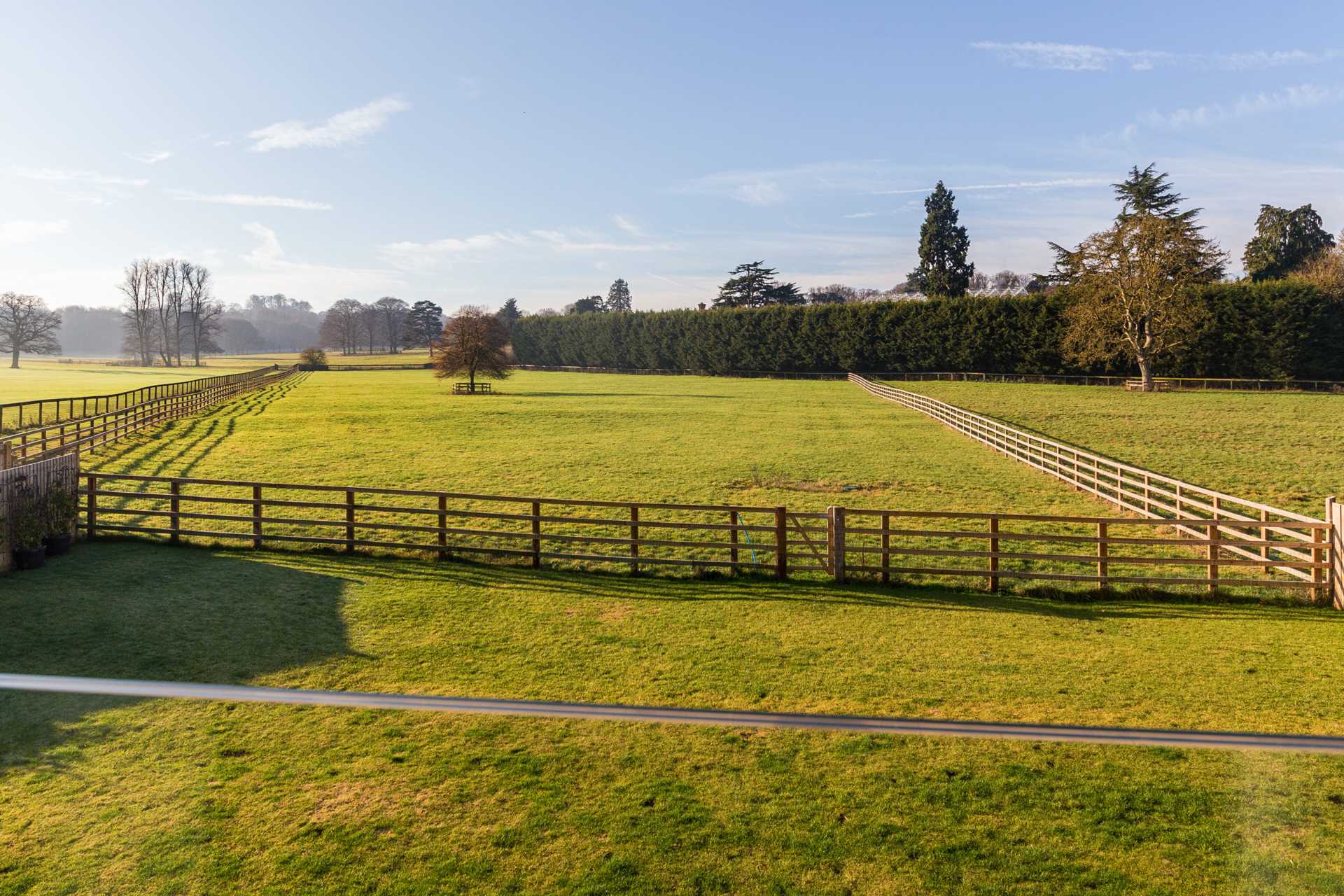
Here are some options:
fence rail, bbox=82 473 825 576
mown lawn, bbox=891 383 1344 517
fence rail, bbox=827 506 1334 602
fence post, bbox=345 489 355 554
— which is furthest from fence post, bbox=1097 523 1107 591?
fence post, bbox=345 489 355 554

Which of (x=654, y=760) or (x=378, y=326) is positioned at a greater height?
(x=378, y=326)

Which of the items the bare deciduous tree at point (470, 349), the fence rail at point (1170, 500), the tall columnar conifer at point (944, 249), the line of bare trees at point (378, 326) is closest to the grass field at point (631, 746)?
the fence rail at point (1170, 500)

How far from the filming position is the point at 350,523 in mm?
13148

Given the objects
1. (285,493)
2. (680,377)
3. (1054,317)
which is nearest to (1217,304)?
(1054,317)

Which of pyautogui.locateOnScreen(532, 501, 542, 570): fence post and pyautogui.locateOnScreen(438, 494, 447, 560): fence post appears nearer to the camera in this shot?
pyautogui.locateOnScreen(532, 501, 542, 570): fence post

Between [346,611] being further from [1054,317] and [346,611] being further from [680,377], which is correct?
[680,377]

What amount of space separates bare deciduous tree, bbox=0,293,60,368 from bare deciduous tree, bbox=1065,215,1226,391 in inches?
4259

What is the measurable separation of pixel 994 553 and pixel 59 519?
13.2m

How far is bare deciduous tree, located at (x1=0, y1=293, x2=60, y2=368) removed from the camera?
322 feet

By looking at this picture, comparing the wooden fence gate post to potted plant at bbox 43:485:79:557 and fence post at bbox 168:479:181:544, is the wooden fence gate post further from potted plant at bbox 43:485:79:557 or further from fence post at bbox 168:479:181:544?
potted plant at bbox 43:485:79:557

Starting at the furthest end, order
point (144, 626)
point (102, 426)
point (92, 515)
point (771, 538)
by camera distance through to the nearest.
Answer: point (102, 426) → point (771, 538) → point (92, 515) → point (144, 626)

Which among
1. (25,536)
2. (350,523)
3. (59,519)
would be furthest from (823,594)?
(59,519)

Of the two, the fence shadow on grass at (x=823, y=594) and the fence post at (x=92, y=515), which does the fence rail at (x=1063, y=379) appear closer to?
the fence shadow on grass at (x=823, y=594)

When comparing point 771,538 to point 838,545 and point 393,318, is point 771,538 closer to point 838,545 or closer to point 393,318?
point 838,545
